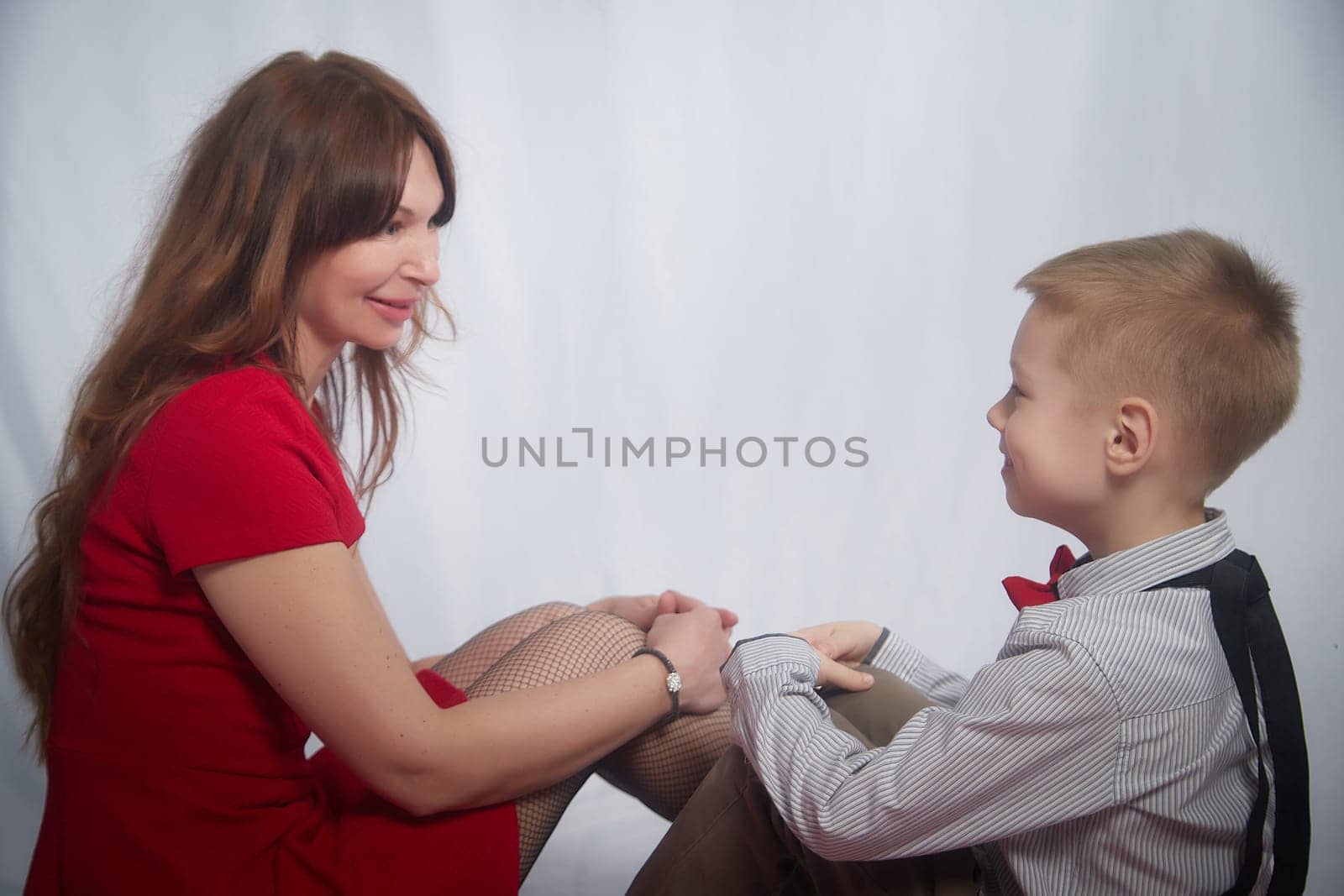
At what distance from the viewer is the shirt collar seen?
42.3 inches

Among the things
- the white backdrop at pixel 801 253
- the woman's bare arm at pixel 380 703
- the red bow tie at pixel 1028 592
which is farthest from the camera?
the white backdrop at pixel 801 253

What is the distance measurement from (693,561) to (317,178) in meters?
1.60

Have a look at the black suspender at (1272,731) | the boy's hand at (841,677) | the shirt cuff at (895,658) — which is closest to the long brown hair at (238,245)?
the boy's hand at (841,677)

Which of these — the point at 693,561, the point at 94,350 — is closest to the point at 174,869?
A: the point at 94,350

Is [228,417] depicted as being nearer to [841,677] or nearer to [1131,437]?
[841,677]

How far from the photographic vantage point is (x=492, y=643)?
5.39 ft

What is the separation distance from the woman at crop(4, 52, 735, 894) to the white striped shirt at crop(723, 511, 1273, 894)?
0.33m

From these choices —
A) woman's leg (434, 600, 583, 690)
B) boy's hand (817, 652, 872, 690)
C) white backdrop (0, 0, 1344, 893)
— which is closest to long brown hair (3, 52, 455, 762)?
woman's leg (434, 600, 583, 690)

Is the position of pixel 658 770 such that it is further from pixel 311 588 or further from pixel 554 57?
pixel 554 57

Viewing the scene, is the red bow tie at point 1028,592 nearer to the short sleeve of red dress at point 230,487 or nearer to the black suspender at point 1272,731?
the black suspender at point 1272,731

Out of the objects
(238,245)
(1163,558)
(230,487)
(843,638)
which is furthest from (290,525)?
(1163,558)

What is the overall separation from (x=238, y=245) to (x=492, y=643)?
680 mm

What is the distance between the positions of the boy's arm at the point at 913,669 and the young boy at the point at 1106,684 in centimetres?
A: 29

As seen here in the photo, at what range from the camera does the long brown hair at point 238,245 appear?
1.24m
